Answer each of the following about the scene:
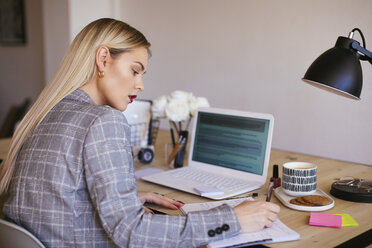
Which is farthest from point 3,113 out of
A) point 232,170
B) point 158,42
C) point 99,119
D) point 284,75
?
point 99,119

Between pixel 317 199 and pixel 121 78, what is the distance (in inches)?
29.3

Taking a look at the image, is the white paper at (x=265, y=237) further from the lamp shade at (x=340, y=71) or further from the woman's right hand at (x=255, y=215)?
the lamp shade at (x=340, y=71)

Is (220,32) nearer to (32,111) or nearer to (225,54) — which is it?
(225,54)

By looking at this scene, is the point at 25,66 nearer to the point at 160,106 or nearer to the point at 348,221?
the point at 160,106

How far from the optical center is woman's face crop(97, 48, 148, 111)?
1271mm

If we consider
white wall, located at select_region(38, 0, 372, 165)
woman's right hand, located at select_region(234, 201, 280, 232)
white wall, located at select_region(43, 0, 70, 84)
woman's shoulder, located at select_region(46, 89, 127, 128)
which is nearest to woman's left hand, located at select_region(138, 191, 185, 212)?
woman's right hand, located at select_region(234, 201, 280, 232)

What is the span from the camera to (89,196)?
115 centimetres

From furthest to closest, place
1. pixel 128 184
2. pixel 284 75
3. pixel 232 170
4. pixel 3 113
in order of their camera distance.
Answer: pixel 3 113 < pixel 284 75 < pixel 232 170 < pixel 128 184

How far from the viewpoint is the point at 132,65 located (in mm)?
1291

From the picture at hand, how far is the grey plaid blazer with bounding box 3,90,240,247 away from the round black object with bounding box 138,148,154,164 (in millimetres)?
835

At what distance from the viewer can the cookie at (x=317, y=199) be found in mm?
1412

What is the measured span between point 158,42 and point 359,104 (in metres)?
1.68

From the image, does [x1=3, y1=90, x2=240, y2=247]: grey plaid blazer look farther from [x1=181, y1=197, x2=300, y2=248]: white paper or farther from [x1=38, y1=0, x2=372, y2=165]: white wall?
[x1=38, y1=0, x2=372, y2=165]: white wall

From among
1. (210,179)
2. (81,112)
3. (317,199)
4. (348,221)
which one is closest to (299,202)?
(317,199)
